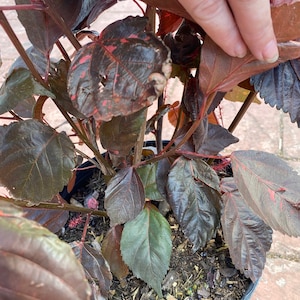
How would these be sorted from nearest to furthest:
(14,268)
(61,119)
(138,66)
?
(14,268) < (138,66) < (61,119)

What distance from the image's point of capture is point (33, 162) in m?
0.41

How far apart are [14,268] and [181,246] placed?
0.53 metres

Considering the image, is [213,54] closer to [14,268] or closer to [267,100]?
[267,100]

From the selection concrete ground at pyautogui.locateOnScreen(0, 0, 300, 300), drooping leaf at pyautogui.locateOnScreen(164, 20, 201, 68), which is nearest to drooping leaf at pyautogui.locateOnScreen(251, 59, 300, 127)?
drooping leaf at pyautogui.locateOnScreen(164, 20, 201, 68)

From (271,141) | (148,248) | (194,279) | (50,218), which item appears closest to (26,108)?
(50,218)

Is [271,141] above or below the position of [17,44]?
below

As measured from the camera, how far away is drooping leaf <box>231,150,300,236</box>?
1.36 feet

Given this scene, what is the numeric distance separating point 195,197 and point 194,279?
0.22 m

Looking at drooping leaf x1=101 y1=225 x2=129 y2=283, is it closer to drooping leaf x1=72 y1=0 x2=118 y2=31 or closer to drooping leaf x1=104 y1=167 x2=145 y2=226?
drooping leaf x1=104 y1=167 x2=145 y2=226

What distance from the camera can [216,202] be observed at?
49cm

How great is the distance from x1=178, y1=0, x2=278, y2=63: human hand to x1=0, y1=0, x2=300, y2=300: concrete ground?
2.03 ft

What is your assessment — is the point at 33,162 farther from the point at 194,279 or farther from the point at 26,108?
the point at 194,279

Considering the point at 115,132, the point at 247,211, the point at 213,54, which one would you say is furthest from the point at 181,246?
the point at 213,54

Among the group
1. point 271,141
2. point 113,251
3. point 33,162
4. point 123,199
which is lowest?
point 271,141
